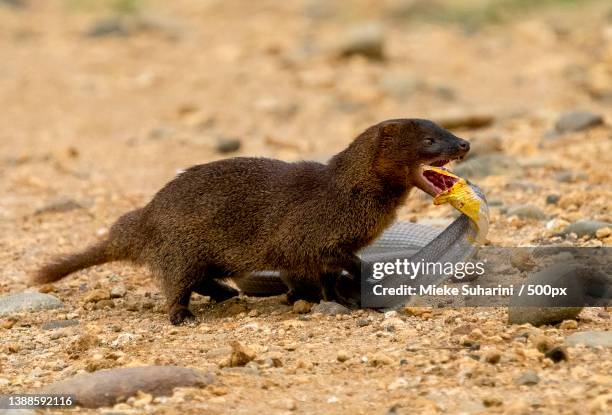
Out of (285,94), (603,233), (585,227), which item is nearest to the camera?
(603,233)

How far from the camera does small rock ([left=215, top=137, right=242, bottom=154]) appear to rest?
36.7 feet

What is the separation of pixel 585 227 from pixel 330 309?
1841 millimetres

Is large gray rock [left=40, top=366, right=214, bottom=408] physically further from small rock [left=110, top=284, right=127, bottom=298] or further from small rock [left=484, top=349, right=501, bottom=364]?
small rock [left=110, top=284, right=127, bottom=298]

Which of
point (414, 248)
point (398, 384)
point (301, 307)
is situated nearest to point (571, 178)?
point (414, 248)

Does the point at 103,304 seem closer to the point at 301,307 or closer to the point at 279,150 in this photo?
the point at 301,307

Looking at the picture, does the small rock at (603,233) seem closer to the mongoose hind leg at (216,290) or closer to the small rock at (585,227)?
Result: the small rock at (585,227)

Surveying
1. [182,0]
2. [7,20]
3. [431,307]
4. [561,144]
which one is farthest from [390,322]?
[182,0]

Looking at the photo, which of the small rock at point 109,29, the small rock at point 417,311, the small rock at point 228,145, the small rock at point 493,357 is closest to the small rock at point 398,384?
the small rock at point 493,357

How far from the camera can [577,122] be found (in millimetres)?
10508

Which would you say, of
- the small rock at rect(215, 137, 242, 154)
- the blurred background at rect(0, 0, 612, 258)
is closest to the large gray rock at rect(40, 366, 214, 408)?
the blurred background at rect(0, 0, 612, 258)

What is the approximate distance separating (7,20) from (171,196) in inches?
455

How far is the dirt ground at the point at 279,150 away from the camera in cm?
492

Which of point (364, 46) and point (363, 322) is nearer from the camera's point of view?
point (363, 322)

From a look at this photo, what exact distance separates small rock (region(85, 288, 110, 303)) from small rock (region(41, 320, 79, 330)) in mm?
459
